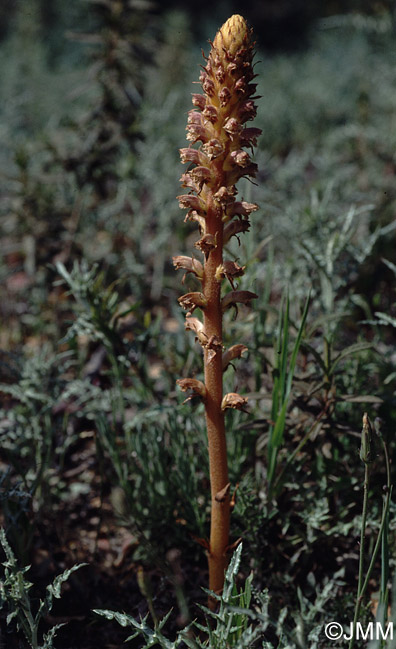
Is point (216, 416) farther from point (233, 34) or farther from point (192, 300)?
point (233, 34)

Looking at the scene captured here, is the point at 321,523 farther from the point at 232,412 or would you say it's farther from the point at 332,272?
the point at 332,272

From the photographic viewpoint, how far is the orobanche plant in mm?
1177

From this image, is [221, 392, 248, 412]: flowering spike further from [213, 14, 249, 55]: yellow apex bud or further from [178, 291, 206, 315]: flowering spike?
[213, 14, 249, 55]: yellow apex bud

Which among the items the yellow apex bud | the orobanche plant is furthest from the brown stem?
the yellow apex bud

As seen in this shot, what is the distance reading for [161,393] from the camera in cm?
243

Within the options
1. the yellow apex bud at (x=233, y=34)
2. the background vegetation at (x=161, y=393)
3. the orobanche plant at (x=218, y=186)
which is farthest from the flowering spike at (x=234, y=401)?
Answer: the yellow apex bud at (x=233, y=34)

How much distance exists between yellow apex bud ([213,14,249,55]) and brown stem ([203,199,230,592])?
1.13 feet

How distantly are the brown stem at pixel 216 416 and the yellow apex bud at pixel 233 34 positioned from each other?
0.34m

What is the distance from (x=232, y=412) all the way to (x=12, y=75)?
20.0 feet

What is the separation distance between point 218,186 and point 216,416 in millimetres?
550

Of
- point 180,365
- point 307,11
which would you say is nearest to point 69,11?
point 307,11

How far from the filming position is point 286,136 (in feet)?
20.5

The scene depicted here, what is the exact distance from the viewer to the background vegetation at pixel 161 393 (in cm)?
167

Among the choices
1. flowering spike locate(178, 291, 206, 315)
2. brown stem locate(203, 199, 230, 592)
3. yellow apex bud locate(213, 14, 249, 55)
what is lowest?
brown stem locate(203, 199, 230, 592)
